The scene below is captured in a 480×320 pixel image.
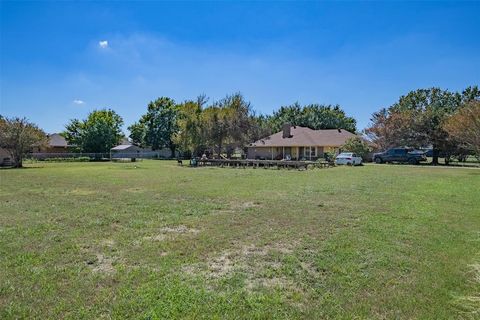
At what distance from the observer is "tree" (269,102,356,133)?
58.2 meters

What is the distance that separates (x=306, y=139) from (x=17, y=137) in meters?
30.0

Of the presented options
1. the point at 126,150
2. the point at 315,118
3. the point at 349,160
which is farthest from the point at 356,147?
the point at 126,150

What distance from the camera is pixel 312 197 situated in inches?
418

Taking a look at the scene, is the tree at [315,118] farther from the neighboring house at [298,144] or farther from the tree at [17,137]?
the tree at [17,137]

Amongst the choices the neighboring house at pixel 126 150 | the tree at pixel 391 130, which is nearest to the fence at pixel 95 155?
the neighboring house at pixel 126 150

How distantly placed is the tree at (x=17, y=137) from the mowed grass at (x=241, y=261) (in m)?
24.3

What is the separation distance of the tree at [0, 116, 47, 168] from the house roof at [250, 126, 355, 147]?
23340 millimetres

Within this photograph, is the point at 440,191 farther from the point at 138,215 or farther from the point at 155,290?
the point at 155,290

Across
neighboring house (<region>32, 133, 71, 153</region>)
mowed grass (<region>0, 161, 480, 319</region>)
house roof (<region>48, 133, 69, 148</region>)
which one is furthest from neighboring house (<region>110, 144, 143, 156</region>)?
mowed grass (<region>0, 161, 480, 319</region>)

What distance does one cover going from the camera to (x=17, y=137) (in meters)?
29.0

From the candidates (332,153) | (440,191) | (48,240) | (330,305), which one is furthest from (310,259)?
(332,153)

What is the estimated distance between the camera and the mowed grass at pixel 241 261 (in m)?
3.43

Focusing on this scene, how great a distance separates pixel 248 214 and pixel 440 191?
8244mm

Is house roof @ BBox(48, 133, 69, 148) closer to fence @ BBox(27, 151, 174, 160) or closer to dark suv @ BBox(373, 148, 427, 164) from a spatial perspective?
fence @ BBox(27, 151, 174, 160)
